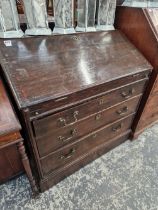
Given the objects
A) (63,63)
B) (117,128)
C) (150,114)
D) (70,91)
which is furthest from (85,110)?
(150,114)

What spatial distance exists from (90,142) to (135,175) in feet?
1.85

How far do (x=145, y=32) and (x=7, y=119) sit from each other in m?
1.23

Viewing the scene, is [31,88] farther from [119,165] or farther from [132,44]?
[119,165]

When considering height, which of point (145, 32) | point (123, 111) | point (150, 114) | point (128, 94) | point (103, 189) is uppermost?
point (145, 32)

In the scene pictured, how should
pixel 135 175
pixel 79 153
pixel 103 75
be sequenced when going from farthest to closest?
pixel 135 175
pixel 79 153
pixel 103 75

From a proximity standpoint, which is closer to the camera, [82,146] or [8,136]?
[8,136]

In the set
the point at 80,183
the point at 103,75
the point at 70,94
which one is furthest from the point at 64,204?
the point at 103,75

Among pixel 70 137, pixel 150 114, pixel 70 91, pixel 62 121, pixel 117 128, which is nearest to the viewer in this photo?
pixel 70 91

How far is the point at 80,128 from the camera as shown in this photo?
127 centimetres

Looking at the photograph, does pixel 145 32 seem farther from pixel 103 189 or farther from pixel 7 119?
pixel 103 189

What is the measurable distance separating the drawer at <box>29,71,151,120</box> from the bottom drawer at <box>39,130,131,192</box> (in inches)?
21.1

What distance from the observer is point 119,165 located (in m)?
1.67

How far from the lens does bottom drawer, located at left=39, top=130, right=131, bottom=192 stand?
54.5 inches

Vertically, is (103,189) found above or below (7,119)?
below
